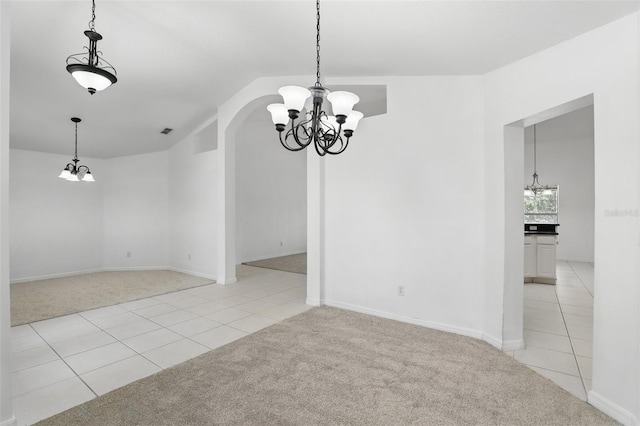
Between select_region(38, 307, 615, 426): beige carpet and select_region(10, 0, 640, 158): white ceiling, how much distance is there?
2.64 m

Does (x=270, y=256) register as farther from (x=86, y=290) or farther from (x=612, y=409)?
(x=612, y=409)

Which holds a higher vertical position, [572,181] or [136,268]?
[572,181]

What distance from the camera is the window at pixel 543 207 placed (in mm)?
A: 7930

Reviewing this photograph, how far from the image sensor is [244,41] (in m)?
3.34

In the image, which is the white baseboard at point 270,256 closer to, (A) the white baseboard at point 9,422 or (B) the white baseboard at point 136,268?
(B) the white baseboard at point 136,268

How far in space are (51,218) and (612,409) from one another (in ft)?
27.4

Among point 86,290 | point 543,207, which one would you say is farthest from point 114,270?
point 543,207

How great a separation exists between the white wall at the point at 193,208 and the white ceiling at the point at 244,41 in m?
1.42

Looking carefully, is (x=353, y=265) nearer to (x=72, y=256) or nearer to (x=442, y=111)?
(x=442, y=111)

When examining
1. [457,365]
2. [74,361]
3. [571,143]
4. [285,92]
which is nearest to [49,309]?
[74,361]

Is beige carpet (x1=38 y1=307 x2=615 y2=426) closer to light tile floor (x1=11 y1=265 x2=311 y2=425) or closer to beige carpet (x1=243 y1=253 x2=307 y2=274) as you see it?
light tile floor (x1=11 y1=265 x2=311 y2=425)

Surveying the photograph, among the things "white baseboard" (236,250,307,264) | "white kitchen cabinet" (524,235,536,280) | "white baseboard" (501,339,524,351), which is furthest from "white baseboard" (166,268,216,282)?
"white kitchen cabinet" (524,235,536,280)

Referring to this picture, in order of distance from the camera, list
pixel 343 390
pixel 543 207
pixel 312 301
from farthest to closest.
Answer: pixel 543 207 → pixel 312 301 → pixel 343 390

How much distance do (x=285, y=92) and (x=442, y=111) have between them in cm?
198
